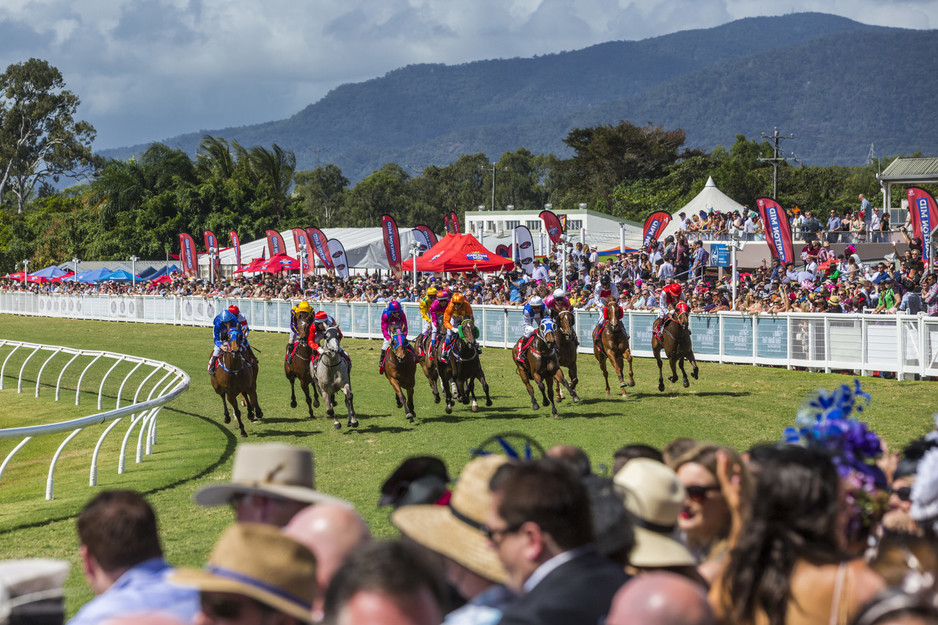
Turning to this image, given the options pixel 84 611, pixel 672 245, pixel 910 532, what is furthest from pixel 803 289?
pixel 84 611

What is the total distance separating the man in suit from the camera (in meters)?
2.61

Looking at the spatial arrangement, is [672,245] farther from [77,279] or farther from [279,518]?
[77,279]

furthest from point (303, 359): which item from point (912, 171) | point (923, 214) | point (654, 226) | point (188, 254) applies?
point (188, 254)

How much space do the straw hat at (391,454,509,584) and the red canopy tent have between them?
30.3 metres

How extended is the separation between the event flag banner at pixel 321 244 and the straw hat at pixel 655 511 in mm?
36171

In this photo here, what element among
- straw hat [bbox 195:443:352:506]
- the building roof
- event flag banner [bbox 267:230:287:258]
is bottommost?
straw hat [bbox 195:443:352:506]

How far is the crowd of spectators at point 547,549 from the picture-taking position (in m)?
2.38

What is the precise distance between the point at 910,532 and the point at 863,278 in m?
18.6

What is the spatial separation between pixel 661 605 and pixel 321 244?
37.4 metres

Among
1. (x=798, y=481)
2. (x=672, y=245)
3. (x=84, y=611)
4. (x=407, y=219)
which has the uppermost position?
(x=407, y=219)

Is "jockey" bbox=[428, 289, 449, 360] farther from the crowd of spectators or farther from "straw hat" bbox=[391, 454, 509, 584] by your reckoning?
"straw hat" bbox=[391, 454, 509, 584]

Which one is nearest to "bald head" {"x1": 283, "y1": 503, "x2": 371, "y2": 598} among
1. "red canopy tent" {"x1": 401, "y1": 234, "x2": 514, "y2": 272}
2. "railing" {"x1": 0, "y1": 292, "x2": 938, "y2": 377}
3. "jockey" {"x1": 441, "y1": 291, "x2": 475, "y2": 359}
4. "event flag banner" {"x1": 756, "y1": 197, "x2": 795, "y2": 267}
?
"jockey" {"x1": 441, "y1": 291, "x2": 475, "y2": 359}

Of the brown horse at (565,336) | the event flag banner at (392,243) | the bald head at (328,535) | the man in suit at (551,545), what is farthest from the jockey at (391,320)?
the event flag banner at (392,243)

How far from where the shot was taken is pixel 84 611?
9.20 ft
